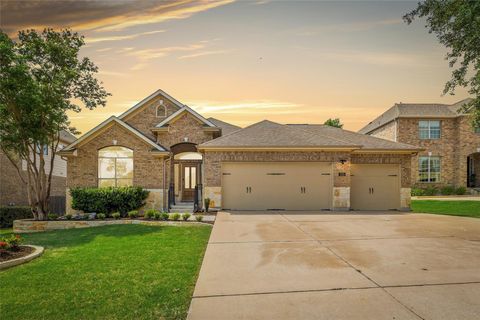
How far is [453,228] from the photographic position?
30.3ft

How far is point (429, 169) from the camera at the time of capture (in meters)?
24.3

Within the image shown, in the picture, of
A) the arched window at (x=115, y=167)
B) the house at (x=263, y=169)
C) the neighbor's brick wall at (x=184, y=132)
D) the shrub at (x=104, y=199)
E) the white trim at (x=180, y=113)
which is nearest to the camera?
the shrub at (x=104, y=199)

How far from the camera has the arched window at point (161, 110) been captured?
59.2 ft

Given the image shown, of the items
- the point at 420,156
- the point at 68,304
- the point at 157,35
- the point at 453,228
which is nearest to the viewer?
the point at 68,304

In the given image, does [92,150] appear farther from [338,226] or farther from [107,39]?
[338,226]

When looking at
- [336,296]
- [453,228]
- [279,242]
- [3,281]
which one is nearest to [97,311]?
[3,281]

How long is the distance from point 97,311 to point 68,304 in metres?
0.63

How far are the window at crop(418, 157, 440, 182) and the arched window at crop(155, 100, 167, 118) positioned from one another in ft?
74.1

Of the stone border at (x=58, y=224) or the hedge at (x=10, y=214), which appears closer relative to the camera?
the stone border at (x=58, y=224)

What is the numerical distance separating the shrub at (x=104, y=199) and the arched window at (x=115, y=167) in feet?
3.19

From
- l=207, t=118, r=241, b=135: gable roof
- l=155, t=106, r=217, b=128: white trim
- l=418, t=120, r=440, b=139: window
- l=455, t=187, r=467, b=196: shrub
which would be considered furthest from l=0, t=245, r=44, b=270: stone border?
l=455, t=187, r=467, b=196: shrub

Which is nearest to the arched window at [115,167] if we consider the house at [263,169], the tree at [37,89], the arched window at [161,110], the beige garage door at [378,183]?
the house at [263,169]

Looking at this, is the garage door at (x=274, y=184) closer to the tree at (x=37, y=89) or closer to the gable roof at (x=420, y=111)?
the tree at (x=37, y=89)

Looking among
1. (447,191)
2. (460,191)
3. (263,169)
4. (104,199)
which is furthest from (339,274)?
(460,191)
